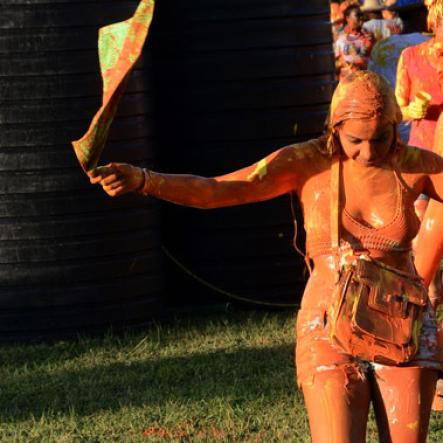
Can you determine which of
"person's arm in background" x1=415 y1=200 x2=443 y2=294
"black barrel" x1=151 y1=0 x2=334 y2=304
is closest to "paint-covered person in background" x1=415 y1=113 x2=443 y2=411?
"person's arm in background" x1=415 y1=200 x2=443 y2=294

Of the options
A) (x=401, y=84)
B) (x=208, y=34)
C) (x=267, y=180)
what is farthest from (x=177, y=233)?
(x=267, y=180)

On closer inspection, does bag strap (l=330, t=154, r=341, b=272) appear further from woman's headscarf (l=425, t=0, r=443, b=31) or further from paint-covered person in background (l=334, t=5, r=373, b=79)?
paint-covered person in background (l=334, t=5, r=373, b=79)

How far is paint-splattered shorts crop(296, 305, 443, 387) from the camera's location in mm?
4203

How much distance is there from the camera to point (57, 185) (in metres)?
8.10

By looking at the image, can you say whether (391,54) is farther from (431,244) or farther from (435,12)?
(431,244)

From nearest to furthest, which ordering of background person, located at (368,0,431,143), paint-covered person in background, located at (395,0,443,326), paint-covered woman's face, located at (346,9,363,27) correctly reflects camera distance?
paint-covered person in background, located at (395,0,443,326) < background person, located at (368,0,431,143) < paint-covered woman's face, located at (346,9,363,27)

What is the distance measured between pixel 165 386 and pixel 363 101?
3116 mm

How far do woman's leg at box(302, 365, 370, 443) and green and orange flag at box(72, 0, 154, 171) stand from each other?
38.2 inches

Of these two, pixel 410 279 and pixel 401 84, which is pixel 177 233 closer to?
pixel 401 84

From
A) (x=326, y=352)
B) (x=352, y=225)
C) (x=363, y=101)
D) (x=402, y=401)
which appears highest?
(x=363, y=101)

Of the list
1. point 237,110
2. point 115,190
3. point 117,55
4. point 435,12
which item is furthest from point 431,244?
point 237,110

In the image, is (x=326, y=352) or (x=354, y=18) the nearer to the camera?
(x=326, y=352)

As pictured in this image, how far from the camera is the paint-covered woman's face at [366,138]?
4.26 m

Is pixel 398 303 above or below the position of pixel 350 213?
below
